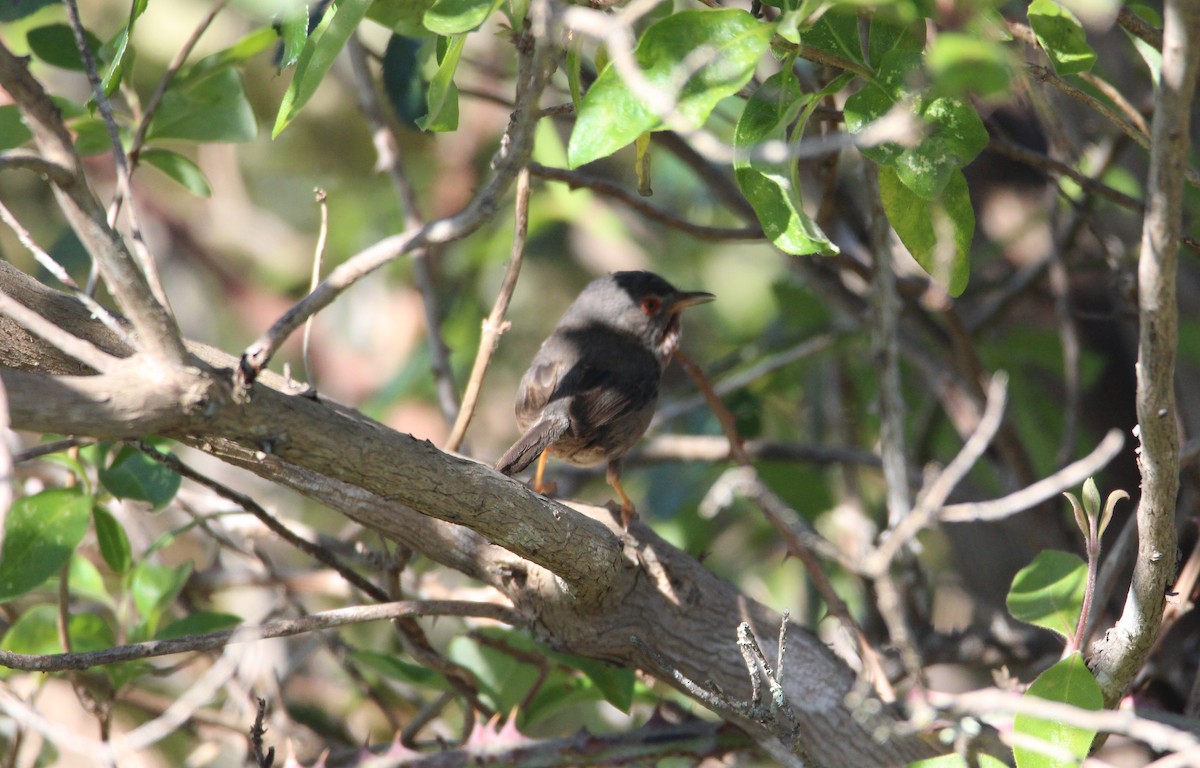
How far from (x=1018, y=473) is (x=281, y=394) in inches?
126

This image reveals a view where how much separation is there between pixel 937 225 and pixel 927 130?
28cm

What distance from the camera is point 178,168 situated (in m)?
3.32

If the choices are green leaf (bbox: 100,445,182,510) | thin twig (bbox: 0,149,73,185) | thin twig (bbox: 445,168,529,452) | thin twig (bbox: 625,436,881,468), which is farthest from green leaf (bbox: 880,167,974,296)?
green leaf (bbox: 100,445,182,510)

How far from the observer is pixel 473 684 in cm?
361

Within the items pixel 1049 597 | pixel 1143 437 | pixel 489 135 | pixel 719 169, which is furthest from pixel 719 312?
pixel 1143 437

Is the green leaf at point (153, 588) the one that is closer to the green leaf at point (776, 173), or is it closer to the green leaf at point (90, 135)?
the green leaf at point (90, 135)

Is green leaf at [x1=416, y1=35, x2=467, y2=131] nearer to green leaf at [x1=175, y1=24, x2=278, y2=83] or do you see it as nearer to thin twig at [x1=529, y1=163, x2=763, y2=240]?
thin twig at [x1=529, y1=163, x2=763, y2=240]

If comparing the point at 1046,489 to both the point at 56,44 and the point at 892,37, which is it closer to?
the point at 892,37

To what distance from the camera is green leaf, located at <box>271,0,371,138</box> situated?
2.17 m

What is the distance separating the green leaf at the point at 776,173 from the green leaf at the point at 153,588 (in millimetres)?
2248

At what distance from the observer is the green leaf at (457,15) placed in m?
2.11

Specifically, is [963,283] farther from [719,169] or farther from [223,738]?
[223,738]

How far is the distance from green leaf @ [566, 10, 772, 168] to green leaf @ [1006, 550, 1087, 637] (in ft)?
4.94

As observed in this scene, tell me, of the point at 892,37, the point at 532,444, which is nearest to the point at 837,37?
the point at 892,37
